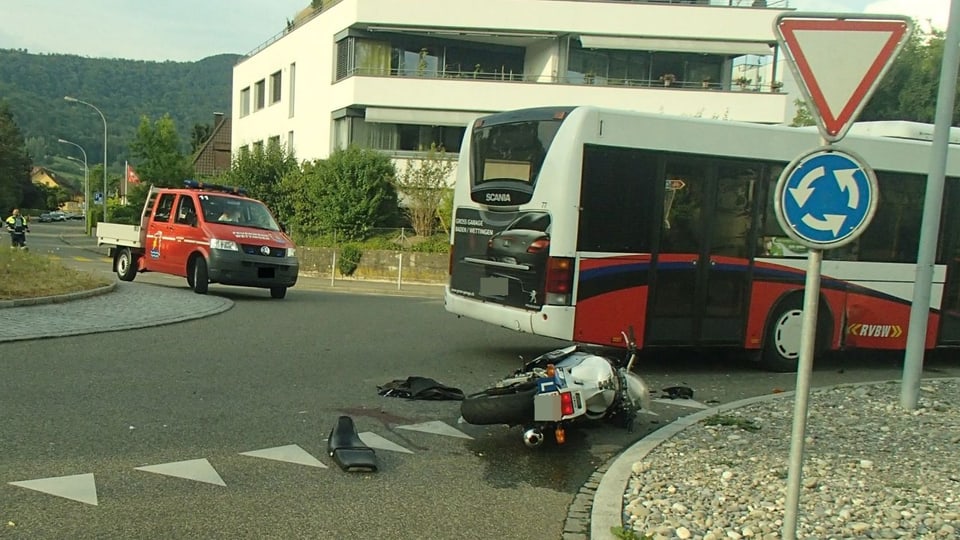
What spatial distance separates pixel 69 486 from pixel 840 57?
Result: 484 centimetres

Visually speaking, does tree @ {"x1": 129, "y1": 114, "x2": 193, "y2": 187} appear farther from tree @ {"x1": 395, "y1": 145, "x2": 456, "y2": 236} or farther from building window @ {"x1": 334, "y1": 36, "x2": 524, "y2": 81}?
tree @ {"x1": 395, "y1": 145, "x2": 456, "y2": 236}

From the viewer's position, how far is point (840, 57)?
4.10 m

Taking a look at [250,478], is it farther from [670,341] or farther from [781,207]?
[670,341]

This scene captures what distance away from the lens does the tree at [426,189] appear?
30953 millimetres

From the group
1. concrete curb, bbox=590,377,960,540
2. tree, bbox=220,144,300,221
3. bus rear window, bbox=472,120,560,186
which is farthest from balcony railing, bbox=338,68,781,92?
concrete curb, bbox=590,377,960,540

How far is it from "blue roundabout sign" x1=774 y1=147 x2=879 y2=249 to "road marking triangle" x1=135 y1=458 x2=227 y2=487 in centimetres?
367

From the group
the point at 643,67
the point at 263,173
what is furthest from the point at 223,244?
the point at 643,67

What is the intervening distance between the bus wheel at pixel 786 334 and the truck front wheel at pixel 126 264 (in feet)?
45.8

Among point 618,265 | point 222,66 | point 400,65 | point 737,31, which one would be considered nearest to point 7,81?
point 222,66

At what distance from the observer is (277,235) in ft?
55.1

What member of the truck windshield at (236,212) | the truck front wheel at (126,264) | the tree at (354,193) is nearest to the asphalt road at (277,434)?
the truck windshield at (236,212)

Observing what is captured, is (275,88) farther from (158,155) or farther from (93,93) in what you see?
(93,93)

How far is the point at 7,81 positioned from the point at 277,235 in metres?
149

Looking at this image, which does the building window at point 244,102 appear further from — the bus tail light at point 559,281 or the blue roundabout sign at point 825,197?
the blue roundabout sign at point 825,197
